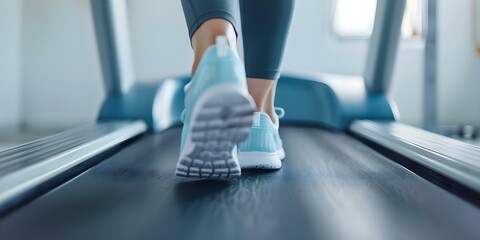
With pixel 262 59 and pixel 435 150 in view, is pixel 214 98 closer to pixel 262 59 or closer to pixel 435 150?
pixel 262 59

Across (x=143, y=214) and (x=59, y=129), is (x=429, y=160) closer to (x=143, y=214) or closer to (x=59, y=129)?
(x=143, y=214)

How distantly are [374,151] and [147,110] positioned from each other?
1.03 metres

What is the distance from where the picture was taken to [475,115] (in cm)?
296

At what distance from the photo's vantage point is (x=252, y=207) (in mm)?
732

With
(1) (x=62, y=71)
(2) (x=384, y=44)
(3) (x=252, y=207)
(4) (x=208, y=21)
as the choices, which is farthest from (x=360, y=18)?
(3) (x=252, y=207)

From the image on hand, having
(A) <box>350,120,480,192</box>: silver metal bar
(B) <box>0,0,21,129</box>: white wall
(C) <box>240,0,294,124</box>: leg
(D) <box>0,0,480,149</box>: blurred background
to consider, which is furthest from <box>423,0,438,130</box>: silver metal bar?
(B) <box>0,0,21,129</box>: white wall

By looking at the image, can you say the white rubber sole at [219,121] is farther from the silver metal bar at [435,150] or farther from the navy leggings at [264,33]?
the silver metal bar at [435,150]

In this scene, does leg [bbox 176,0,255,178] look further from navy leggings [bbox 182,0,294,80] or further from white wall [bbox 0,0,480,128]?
white wall [bbox 0,0,480,128]

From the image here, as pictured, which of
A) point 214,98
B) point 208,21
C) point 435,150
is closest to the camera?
point 214,98

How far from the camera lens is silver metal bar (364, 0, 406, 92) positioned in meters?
1.97

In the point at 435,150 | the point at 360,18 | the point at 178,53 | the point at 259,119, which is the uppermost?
the point at 360,18

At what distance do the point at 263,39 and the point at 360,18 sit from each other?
2210 mm

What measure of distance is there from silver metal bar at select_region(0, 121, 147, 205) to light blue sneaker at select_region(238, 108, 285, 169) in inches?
15.0

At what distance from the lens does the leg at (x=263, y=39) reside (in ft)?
3.10
